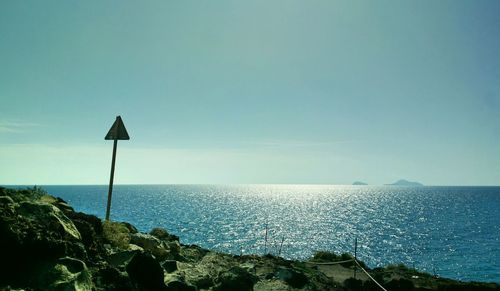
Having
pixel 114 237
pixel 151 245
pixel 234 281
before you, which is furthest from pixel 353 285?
pixel 114 237

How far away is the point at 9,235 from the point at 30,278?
1086 mm

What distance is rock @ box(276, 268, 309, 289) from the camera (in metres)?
14.3

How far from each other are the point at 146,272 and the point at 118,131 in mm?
7651

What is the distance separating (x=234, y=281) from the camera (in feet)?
38.3

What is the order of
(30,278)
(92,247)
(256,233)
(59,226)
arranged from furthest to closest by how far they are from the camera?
(256,233)
(92,247)
(59,226)
(30,278)

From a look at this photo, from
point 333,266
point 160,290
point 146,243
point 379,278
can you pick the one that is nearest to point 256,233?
point 333,266

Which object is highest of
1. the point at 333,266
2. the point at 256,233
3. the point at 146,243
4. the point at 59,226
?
the point at 59,226

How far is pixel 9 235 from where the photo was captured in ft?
21.0

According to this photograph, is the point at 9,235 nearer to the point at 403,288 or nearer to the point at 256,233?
the point at 403,288

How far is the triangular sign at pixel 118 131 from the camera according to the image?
45.7ft

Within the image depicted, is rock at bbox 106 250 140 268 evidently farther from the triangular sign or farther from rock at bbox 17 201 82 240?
the triangular sign

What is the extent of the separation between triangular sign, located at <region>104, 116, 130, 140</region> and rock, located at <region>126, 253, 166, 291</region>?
6.99 meters

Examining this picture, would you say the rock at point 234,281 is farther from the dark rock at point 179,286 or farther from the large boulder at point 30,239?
the large boulder at point 30,239

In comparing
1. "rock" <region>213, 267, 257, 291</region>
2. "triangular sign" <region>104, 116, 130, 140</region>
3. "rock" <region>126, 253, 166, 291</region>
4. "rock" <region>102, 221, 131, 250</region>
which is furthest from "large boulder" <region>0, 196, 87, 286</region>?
"triangular sign" <region>104, 116, 130, 140</region>
